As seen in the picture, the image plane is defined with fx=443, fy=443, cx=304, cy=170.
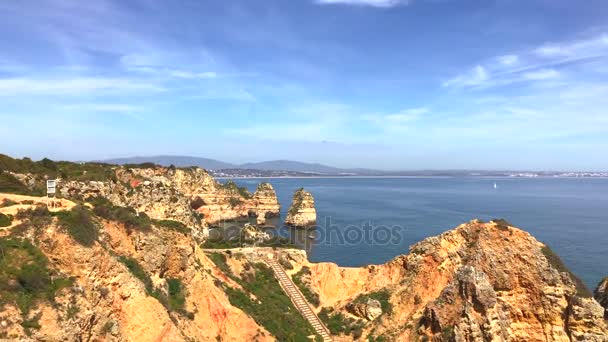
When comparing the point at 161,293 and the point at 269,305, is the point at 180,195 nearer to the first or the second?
the point at 269,305

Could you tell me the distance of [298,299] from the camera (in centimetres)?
4250

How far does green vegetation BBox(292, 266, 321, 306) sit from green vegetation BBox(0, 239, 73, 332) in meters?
26.0

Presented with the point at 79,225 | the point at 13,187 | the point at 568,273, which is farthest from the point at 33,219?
the point at 568,273

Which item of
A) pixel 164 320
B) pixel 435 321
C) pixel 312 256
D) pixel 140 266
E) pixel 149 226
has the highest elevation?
pixel 149 226

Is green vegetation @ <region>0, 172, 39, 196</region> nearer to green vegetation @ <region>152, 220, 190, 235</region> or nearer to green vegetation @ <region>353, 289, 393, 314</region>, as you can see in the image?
green vegetation @ <region>152, 220, 190, 235</region>

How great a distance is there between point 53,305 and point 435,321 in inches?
1027

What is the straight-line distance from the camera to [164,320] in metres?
24.8

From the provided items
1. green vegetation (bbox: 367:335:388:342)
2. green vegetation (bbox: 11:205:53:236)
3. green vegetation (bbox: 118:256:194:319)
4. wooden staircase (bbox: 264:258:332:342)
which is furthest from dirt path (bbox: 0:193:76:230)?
green vegetation (bbox: 367:335:388:342)

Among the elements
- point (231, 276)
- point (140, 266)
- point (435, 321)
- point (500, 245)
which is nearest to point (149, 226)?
point (140, 266)

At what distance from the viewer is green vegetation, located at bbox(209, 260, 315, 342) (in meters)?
34.7

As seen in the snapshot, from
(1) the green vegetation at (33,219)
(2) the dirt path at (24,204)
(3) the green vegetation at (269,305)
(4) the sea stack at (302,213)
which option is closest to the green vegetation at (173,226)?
(3) the green vegetation at (269,305)

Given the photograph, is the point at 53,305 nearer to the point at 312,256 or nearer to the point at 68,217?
the point at 68,217

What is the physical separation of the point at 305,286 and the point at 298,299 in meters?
2.83

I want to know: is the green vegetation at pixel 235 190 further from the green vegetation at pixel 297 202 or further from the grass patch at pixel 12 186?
the grass patch at pixel 12 186
